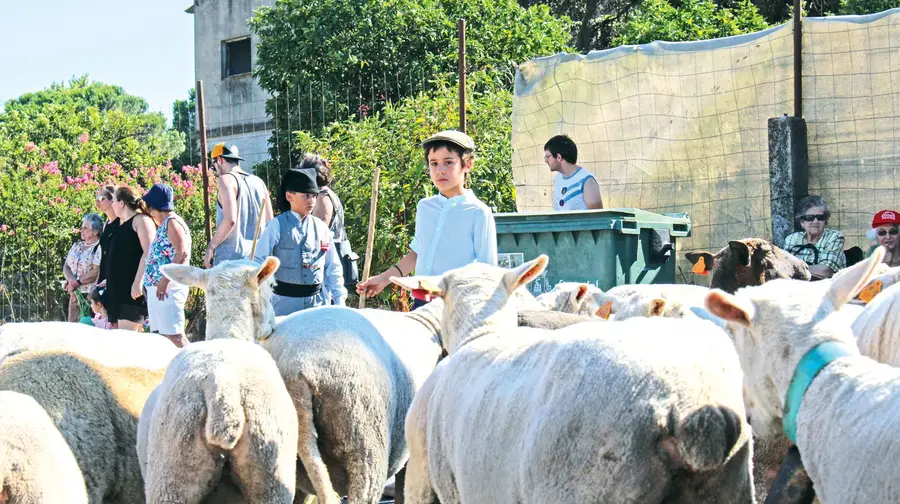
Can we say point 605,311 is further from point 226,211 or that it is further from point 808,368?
point 226,211

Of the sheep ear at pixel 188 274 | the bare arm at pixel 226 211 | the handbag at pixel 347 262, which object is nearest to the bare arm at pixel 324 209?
the handbag at pixel 347 262

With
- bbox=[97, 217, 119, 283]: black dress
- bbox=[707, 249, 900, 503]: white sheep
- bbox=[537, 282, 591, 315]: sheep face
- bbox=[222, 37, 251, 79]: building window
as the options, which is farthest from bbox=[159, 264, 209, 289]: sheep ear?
bbox=[222, 37, 251, 79]: building window

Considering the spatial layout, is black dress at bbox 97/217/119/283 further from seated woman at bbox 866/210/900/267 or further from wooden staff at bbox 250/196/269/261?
seated woman at bbox 866/210/900/267

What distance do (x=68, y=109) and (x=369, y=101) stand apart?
11290mm

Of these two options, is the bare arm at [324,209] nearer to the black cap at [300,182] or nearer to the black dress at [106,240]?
the black cap at [300,182]

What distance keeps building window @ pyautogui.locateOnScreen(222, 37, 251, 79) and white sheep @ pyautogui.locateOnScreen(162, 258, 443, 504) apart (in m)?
22.3

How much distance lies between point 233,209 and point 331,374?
326cm

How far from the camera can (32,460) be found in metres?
4.42

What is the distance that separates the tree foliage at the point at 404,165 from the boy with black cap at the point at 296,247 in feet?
12.3

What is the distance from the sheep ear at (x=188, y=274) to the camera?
5.61 meters

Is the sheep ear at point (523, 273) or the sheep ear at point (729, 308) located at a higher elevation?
the sheep ear at point (523, 273)


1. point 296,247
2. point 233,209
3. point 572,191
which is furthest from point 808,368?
point 233,209

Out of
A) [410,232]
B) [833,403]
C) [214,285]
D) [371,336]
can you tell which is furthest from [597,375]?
[410,232]

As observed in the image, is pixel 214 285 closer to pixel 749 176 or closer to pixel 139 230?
pixel 139 230
